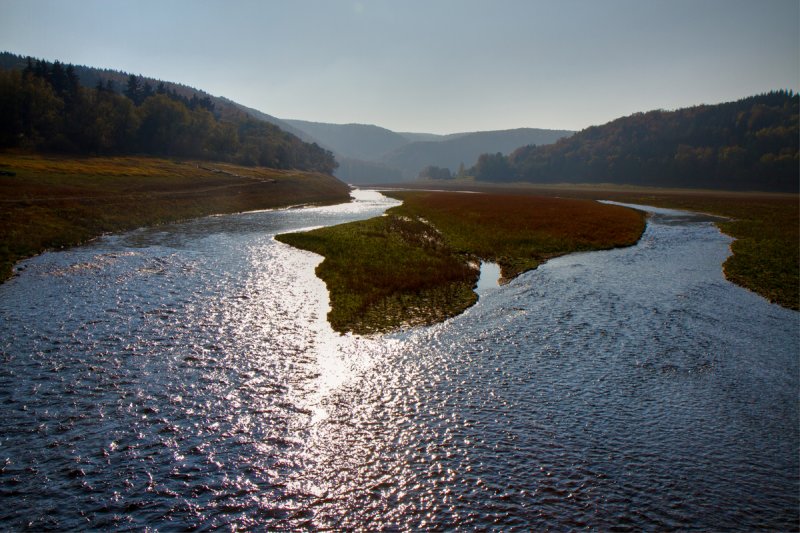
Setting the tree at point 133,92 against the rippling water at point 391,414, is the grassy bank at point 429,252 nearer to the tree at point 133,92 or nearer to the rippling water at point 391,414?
the rippling water at point 391,414

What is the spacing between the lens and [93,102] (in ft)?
421

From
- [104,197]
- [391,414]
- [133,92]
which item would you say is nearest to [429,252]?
[391,414]

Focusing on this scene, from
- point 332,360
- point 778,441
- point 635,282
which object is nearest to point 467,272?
point 635,282

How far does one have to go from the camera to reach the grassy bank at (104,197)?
1665 inches

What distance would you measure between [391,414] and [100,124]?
5609 inches

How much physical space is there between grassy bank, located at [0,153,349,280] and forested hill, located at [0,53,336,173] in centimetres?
1174

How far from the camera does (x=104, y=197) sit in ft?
211

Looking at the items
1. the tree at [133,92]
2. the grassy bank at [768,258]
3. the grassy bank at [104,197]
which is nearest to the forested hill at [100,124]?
the tree at [133,92]

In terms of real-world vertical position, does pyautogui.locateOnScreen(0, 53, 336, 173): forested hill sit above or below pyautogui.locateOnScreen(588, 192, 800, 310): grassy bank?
above

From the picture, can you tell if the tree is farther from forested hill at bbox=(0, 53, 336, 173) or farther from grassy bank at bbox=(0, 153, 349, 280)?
grassy bank at bbox=(0, 153, 349, 280)

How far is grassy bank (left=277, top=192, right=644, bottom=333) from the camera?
26.2 metres

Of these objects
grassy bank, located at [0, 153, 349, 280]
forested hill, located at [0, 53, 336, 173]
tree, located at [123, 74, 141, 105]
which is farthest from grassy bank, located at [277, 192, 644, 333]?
tree, located at [123, 74, 141, 105]

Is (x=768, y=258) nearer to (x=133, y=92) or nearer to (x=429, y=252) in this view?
(x=429, y=252)

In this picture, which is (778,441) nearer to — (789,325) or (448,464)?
(448,464)
